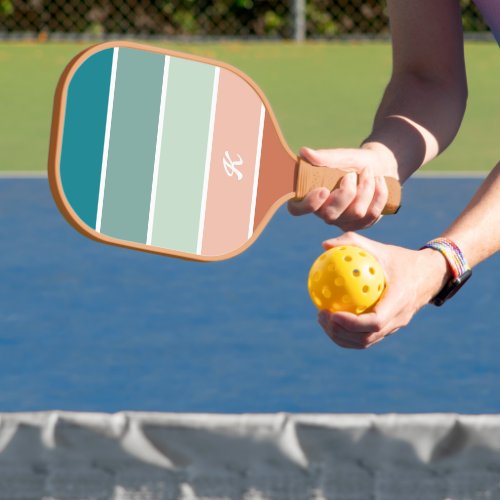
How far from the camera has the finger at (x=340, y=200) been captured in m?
2.43

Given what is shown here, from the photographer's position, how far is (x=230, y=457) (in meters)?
2.41

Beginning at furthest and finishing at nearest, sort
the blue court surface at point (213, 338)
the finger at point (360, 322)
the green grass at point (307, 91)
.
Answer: the green grass at point (307, 91), the blue court surface at point (213, 338), the finger at point (360, 322)

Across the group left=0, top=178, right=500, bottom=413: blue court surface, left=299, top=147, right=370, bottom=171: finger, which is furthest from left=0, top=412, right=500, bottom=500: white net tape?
left=0, top=178, right=500, bottom=413: blue court surface

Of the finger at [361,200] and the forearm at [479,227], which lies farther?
the finger at [361,200]

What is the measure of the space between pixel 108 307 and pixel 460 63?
2.82 meters

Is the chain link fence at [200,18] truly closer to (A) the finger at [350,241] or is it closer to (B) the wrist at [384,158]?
(B) the wrist at [384,158]

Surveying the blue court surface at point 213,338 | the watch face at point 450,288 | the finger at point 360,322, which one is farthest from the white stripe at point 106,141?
the blue court surface at point 213,338

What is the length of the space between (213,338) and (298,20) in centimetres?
854

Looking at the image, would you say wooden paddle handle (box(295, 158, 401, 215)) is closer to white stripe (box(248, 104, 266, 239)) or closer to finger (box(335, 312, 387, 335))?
white stripe (box(248, 104, 266, 239))

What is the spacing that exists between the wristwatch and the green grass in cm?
555

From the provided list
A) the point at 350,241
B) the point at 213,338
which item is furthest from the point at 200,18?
the point at 350,241

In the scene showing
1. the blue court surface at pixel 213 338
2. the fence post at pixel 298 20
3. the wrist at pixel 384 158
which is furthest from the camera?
the fence post at pixel 298 20

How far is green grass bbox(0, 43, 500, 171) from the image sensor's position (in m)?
8.34

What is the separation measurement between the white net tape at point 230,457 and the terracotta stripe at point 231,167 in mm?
318
